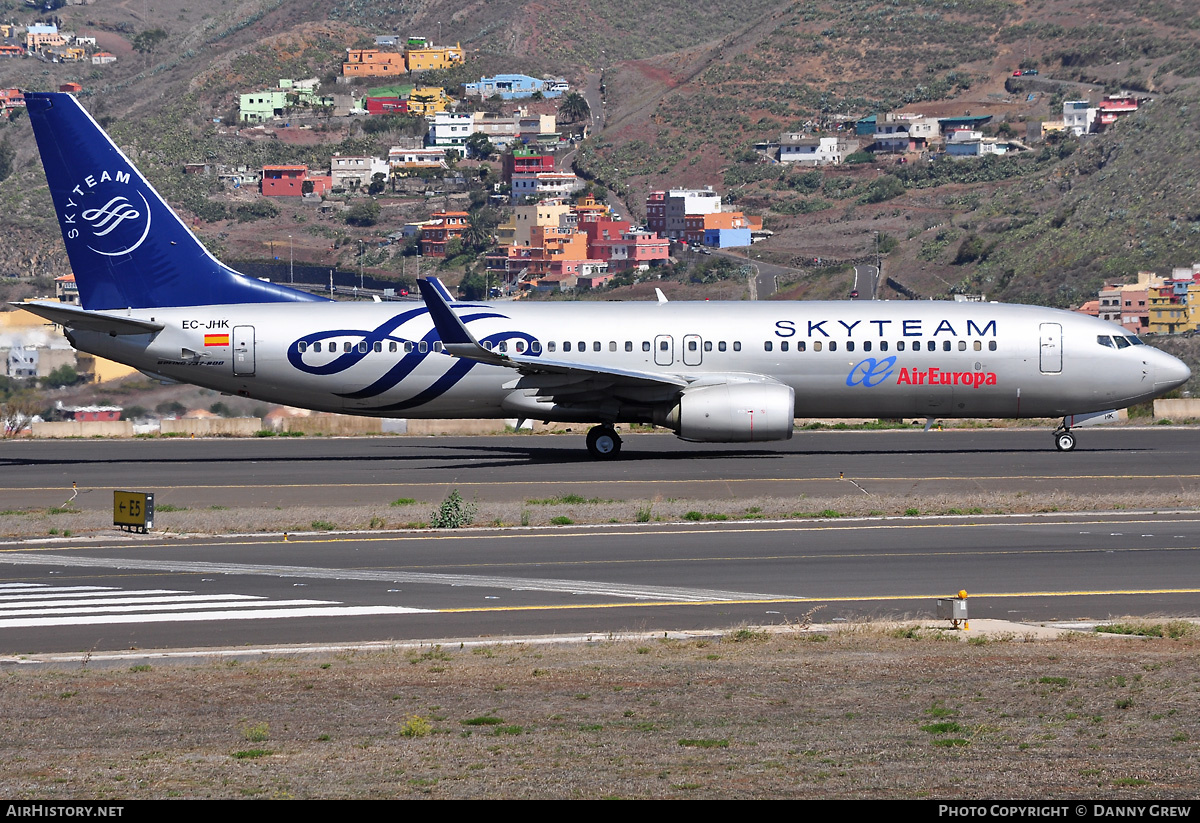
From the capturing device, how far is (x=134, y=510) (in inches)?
1135

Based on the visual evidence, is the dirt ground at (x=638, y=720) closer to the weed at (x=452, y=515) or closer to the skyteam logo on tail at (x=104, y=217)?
the weed at (x=452, y=515)

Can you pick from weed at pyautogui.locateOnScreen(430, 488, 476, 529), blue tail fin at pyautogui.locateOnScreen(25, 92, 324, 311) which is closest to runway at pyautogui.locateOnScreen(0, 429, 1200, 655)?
weed at pyautogui.locateOnScreen(430, 488, 476, 529)

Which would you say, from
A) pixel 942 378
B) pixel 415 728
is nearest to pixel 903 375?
pixel 942 378

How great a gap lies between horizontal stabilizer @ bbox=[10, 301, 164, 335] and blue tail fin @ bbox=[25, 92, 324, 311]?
46.8 inches

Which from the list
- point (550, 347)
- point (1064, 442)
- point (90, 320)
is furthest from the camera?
point (1064, 442)

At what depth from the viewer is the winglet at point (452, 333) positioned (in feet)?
122

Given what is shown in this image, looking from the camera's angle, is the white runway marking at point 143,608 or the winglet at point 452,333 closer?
the white runway marking at point 143,608

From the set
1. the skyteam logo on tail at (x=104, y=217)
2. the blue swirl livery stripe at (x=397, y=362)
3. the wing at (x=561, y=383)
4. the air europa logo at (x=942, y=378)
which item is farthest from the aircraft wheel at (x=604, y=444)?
the skyteam logo on tail at (x=104, y=217)

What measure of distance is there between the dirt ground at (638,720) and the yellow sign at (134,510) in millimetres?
12126

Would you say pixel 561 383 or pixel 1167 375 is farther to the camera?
pixel 1167 375

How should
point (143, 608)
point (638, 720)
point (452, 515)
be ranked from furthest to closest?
point (452, 515) < point (143, 608) < point (638, 720)

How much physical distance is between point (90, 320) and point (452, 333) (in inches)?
419

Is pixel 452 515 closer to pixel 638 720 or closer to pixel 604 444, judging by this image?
pixel 604 444

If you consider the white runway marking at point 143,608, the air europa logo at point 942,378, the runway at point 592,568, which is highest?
the air europa logo at point 942,378
